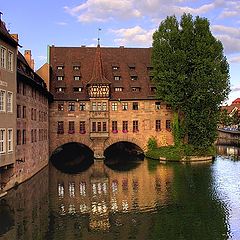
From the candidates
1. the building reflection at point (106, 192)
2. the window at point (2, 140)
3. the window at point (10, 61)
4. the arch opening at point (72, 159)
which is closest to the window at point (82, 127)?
the arch opening at point (72, 159)

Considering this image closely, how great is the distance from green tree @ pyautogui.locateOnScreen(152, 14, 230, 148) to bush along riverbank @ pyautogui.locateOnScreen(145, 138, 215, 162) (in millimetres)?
1121

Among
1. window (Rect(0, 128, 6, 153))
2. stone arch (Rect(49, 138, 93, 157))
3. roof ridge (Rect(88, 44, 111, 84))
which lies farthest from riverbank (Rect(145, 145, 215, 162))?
window (Rect(0, 128, 6, 153))

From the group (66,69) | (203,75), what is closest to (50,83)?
(66,69)

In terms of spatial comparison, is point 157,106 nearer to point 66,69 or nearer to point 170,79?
point 170,79

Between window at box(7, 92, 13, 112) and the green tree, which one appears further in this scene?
the green tree

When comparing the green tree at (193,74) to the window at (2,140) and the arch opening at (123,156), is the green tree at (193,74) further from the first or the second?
the window at (2,140)

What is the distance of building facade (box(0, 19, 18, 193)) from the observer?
1108 inches

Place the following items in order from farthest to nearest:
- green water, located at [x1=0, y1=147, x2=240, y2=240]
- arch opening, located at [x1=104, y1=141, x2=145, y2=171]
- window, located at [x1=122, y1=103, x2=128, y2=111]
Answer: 1. window, located at [x1=122, y1=103, x2=128, y2=111]
2. arch opening, located at [x1=104, y1=141, x2=145, y2=171]
3. green water, located at [x1=0, y1=147, x2=240, y2=240]

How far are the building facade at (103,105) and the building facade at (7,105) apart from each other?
91.2 ft

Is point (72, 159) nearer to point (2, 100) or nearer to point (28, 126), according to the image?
point (28, 126)

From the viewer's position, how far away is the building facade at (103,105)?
2311 inches

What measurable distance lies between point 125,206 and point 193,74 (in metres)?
30.7

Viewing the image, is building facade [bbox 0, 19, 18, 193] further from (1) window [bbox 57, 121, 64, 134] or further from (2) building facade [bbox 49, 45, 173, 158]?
(1) window [bbox 57, 121, 64, 134]

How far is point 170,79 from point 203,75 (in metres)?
4.40
